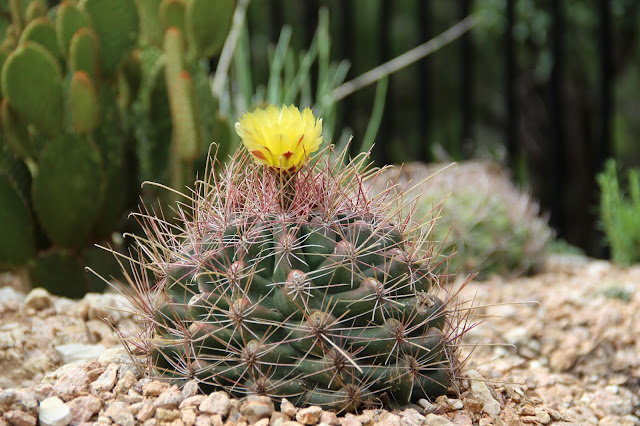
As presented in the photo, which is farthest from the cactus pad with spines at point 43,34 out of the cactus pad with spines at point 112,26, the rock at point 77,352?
the rock at point 77,352

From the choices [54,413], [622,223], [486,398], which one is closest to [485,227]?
[622,223]

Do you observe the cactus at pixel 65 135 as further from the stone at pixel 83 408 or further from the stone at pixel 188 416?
the stone at pixel 188 416

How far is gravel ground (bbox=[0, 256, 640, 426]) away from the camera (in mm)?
1363

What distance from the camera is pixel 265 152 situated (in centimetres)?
144

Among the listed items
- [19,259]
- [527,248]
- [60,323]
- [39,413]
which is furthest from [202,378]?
[527,248]

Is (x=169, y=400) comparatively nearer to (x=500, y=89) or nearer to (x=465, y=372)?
(x=465, y=372)

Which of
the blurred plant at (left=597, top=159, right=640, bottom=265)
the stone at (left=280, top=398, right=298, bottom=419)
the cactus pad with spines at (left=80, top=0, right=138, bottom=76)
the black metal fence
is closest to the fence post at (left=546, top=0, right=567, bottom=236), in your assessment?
the black metal fence

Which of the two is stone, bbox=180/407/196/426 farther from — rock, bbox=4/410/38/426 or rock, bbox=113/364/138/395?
rock, bbox=4/410/38/426

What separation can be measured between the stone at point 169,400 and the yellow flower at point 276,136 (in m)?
0.48

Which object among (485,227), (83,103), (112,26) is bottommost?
(485,227)

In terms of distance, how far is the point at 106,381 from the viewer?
4.89 feet

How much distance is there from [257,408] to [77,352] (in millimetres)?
785

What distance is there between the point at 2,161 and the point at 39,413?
1.47 meters

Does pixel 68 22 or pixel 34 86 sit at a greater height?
pixel 68 22
